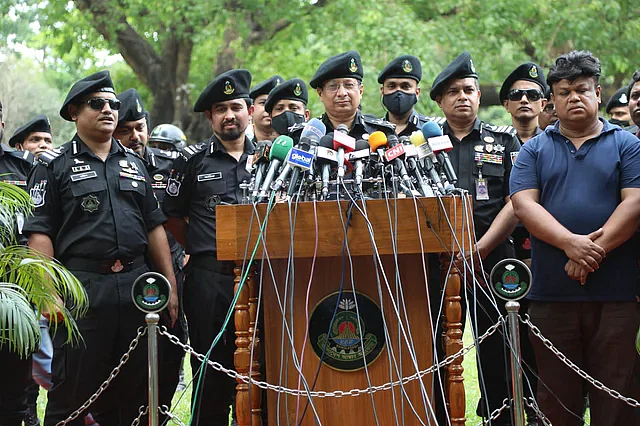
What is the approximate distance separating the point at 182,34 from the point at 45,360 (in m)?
10.6

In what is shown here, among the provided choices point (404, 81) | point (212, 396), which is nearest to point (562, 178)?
point (404, 81)

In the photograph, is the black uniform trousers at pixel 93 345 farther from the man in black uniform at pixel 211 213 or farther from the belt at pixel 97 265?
the man in black uniform at pixel 211 213

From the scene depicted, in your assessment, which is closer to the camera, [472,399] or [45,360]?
[45,360]

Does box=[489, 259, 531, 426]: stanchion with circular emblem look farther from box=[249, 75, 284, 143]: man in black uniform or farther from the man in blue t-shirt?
box=[249, 75, 284, 143]: man in black uniform

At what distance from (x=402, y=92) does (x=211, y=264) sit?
78.9 inches

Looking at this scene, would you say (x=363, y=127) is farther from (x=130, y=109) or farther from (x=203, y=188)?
(x=130, y=109)

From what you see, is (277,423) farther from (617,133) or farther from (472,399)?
(472,399)

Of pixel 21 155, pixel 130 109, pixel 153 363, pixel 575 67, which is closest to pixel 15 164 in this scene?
pixel 21 155

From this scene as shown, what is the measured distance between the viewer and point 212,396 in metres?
5.57

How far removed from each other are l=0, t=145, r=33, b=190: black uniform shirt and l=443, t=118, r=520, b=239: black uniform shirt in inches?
134

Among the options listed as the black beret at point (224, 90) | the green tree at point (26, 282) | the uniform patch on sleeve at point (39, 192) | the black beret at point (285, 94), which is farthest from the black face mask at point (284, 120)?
the green tree at point (26, 282)

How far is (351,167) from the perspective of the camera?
436 cm

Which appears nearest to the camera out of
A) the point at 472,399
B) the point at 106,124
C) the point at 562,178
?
the point at 562,178

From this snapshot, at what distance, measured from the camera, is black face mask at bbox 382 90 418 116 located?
21.5 ft
